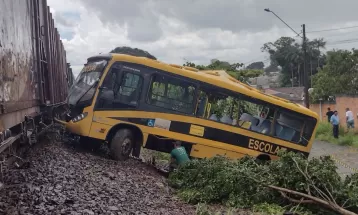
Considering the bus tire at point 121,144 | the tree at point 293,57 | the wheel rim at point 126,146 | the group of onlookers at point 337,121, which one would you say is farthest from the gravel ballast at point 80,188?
the tree at point 293,57

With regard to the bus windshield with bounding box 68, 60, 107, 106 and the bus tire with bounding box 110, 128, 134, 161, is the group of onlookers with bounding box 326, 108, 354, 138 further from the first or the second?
the bus windshield with bounding box 68, 60, 107, 106

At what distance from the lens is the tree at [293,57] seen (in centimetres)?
6731

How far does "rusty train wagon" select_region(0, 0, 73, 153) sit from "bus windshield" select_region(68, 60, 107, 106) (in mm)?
651

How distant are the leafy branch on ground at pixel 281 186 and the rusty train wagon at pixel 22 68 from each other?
3.27 m

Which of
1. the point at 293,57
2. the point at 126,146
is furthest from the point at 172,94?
the point at 293,57

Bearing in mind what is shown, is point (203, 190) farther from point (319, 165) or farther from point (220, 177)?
point (319, 165)

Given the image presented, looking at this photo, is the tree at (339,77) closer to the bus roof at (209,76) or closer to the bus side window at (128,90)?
the bus roof at (209,76)

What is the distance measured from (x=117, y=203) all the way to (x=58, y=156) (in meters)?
3.03

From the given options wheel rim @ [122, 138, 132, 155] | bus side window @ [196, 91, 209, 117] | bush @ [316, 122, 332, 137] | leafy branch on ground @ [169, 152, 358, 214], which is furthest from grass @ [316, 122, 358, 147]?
leafy branch on ground @ [169, 152, 358, 214]

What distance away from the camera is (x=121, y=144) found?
10.6 m

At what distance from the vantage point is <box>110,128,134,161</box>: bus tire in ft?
34.7

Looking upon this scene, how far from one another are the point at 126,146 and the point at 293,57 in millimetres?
59743

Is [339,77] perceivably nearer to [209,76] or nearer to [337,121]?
[337,121]

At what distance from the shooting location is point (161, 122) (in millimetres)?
11133
